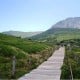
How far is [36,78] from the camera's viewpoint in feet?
82.6

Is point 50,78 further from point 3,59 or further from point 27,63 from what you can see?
point 3,59

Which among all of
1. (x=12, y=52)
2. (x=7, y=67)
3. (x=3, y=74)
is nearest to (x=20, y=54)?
(x=12, y=52)

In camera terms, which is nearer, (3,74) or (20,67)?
(3,74)

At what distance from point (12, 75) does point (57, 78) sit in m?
4.07

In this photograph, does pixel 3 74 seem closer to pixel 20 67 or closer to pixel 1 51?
pixel 20 67

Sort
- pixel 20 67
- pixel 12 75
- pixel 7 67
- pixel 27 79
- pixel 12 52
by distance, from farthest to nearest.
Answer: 1. pixel 12 52
2. pixel 20 67
3. pixel 7 67
4. pixel 12 75
5. pixel 27 79

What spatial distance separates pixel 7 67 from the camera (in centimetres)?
3119

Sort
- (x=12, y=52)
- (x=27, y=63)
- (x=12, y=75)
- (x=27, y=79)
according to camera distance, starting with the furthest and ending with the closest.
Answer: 1. (x=12, y=52)
2. (x=27, y=63)
3. (x=12, y=75)
4. (x=27, y=79)

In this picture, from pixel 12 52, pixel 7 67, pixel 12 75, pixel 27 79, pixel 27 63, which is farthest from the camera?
pixel 12 52

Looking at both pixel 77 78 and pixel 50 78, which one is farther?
pixel 77 78

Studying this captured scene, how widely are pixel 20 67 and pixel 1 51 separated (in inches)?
401

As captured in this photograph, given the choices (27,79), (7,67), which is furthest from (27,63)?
(27,79)

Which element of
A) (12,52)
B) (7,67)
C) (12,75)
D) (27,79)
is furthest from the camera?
(12,52)

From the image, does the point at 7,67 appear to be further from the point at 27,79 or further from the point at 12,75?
the point at 27,79
